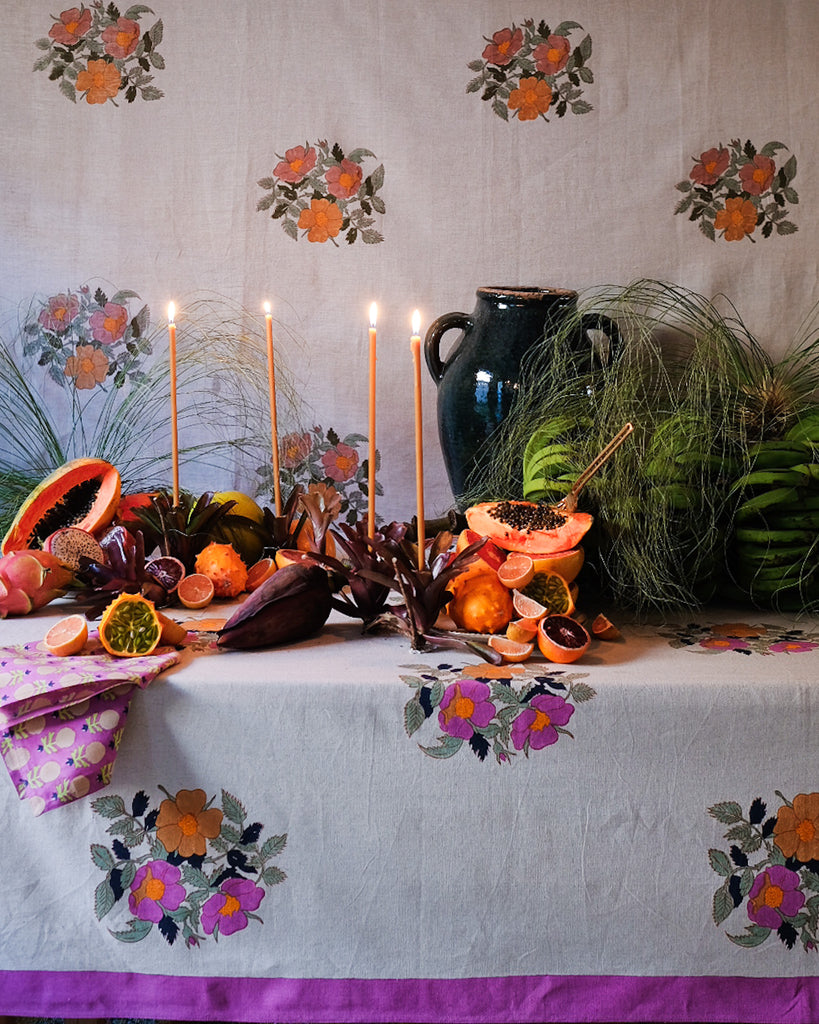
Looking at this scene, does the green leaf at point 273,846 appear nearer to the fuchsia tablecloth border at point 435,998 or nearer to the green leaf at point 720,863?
the fuchsia tablecloth border at point 435,998

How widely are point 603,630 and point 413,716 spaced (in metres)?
0.23

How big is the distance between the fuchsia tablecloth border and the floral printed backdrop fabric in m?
0.82

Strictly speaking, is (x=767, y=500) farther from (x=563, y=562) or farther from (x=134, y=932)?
(x=134, y=932)

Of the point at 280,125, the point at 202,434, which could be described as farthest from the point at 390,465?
the point at 280,125

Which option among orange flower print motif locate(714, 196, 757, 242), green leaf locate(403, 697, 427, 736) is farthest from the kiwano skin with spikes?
orange flower print motif locate(714, 196, 757, 242)

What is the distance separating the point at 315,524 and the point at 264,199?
66 centimetres

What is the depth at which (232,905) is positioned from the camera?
80 centimetres

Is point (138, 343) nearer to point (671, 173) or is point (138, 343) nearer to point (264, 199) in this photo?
point (264, 199)

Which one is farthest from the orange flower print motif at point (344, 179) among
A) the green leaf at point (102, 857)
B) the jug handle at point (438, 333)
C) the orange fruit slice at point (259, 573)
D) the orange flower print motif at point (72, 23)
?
the green leaf at point (102, 857)

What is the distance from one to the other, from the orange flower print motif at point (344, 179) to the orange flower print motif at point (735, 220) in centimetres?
53

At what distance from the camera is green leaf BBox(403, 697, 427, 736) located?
2.62 ft

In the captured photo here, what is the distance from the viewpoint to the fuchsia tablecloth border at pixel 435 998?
31.0 inches

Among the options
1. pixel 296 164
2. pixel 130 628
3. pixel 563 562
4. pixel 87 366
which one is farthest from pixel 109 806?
pixel 296 164

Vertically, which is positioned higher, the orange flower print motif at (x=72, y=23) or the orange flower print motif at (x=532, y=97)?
the orange flower print motif at (x=72, y=23)
